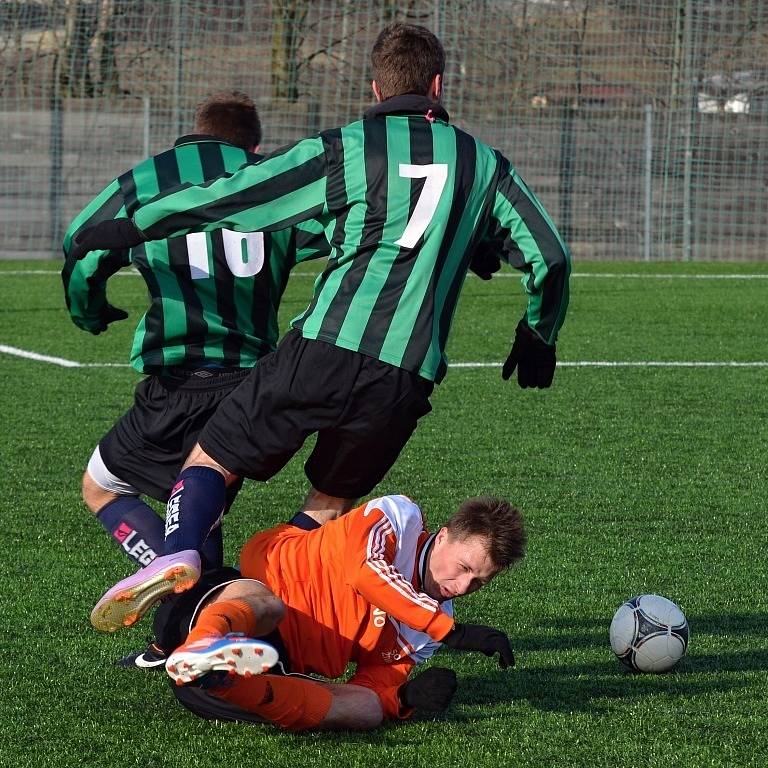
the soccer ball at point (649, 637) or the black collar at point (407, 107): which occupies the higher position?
the black collar at point (407, 107)

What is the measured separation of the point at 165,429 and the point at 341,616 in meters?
0.78

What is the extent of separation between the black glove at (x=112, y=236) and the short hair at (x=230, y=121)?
76 cm

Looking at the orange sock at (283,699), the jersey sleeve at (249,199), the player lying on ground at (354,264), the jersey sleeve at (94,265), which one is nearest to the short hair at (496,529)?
the player lying on ground at (354,264)

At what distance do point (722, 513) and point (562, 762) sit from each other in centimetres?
281

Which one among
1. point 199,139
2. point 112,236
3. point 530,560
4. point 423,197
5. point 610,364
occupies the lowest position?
point 530,560

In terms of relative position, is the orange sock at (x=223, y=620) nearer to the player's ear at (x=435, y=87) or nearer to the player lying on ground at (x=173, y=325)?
the player lying on ground at (x=173, y=325)

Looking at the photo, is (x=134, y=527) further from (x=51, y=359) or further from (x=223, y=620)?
(x=51, y=359)

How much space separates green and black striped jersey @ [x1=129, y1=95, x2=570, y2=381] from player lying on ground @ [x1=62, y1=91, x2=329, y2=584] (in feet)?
1.52

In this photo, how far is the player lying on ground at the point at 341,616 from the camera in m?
3.20

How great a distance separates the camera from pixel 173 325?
155 inches

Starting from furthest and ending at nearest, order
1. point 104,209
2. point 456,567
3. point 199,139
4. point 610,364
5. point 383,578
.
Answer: point 610,364 < point 199,139 < point 104,209 < point 456,567 < point 383,578

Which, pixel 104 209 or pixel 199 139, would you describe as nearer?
pixel 104 209

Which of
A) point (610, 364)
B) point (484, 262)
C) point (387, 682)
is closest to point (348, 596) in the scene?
point (387, 682)

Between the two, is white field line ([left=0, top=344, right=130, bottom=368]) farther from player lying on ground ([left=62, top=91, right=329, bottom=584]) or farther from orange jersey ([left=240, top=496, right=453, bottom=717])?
orange jersey ([left=240, top=496, right=453, bottom=717])
